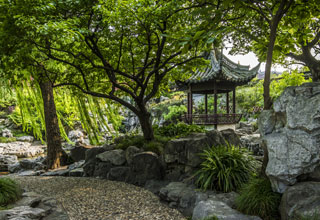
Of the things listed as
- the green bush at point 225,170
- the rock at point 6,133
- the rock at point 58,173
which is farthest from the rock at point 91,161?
the rock at point 6,133

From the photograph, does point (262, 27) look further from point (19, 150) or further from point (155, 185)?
point (19, 150)

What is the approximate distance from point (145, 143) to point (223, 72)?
481 cm

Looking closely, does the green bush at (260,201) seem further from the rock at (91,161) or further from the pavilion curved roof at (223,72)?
the pavilion curved roof at (223,72)

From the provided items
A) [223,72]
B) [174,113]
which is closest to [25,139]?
[174,113]

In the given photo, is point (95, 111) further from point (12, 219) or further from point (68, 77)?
point (12, 219)

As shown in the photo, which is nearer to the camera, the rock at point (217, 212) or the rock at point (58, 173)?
the rock at point (217, 212)

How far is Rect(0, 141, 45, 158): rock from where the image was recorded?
12656 millimetres

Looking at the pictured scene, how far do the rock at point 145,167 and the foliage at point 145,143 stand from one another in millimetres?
345

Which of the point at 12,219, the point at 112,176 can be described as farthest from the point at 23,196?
the point at 112,176

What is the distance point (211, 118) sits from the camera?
31.4ft

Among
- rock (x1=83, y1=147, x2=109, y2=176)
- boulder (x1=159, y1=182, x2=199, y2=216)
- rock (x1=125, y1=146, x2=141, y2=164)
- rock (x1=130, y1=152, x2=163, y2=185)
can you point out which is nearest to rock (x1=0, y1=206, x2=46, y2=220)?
boulder (x1=159, y1=182, x2=199, y2=216)

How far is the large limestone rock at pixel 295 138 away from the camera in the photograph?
246 centimetres

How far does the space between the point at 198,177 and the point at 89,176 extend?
9.41 ft

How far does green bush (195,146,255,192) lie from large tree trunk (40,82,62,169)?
15.0 ft
